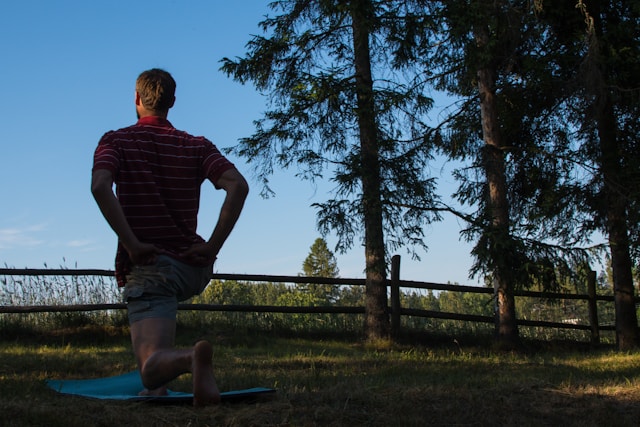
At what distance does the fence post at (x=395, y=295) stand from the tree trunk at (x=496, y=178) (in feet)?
6.00

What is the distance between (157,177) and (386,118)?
341 inches

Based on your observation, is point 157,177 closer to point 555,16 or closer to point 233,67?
point 233,67

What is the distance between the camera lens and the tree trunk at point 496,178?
456 inches

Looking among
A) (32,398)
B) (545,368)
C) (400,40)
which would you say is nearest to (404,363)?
(545,368)

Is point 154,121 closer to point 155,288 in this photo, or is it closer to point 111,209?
point 111,209

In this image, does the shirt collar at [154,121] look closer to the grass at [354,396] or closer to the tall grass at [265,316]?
the grass at [354,396]

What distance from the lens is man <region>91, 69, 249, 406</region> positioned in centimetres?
300

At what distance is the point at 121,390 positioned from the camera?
442 centimetres

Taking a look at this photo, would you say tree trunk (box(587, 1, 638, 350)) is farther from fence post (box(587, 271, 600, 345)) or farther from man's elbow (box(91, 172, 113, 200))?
man's elbow (box(91, 172, 113, 200))

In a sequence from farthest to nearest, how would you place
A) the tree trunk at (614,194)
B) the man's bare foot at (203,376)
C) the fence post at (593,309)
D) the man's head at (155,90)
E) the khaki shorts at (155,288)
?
1. the fence post at (593,309)
2. the tree trunk at (614,194)
3. the man's head at (155,90)
4. the khaki shorts at (155,288)
5. the man's bare foot at (203,376)

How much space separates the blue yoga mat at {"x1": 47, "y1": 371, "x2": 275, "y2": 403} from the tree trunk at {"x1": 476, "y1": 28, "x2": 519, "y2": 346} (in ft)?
25.1

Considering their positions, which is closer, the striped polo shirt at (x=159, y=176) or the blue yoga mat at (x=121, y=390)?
the striped polo shirt at (x=159, y=176)

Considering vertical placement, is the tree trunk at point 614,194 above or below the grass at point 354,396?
above

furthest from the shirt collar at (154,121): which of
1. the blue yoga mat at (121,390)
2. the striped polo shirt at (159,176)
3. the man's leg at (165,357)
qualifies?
the blue yoga mat at (121,390)
